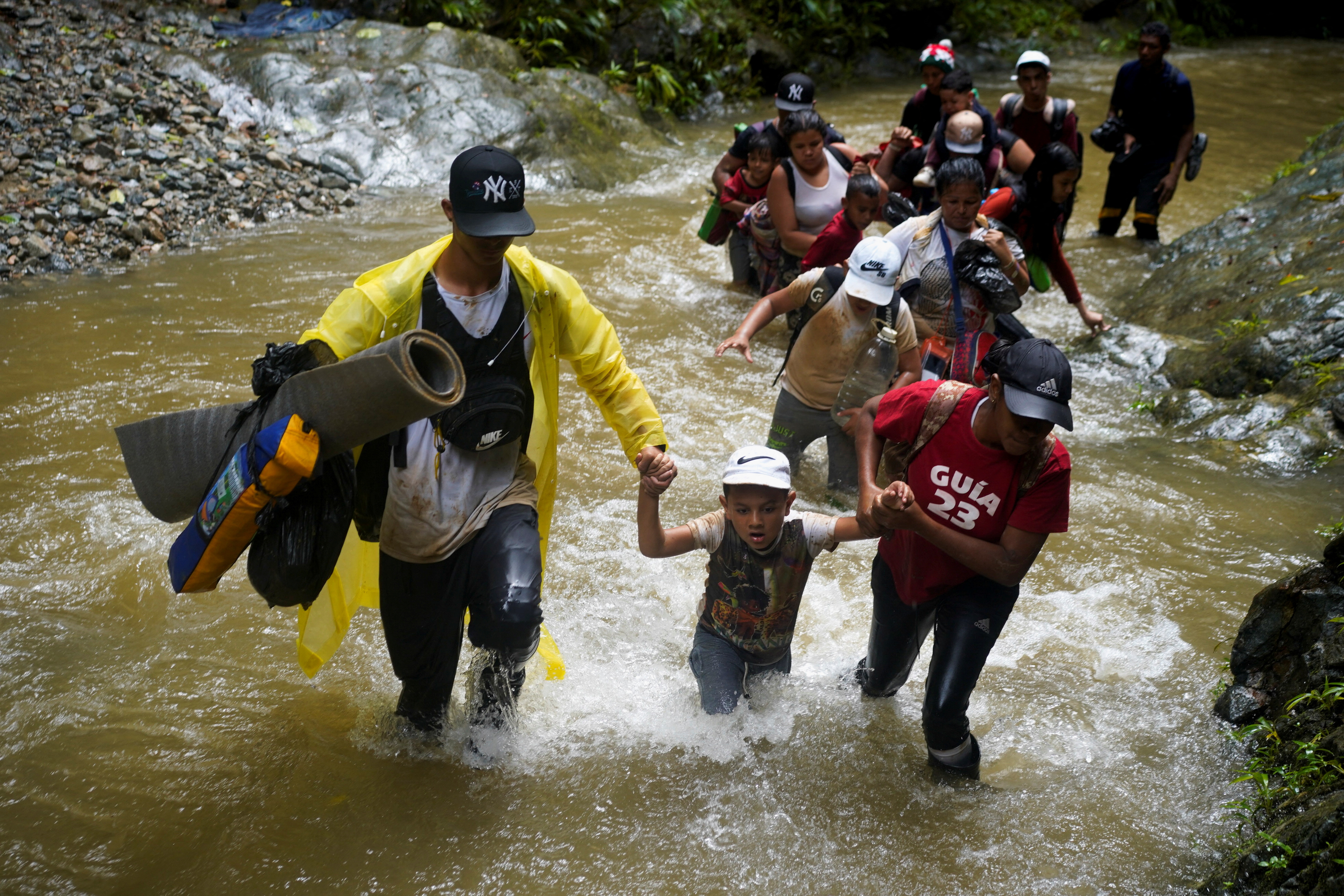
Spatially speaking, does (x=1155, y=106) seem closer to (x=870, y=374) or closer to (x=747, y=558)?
(x=870, y=374)

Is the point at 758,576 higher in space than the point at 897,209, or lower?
lower

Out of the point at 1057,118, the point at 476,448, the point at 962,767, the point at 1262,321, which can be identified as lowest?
the point at 962,767

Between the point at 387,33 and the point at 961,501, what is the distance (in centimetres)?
1071

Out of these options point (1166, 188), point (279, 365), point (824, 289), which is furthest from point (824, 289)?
point (1166, 188)

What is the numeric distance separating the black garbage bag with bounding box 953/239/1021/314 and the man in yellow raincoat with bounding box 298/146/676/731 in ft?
6.97

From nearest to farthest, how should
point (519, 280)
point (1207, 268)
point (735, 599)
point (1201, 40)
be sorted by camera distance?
1. point (519, 280)
2. point (735, 599)
3. point (1207, 268)
4. point (1201, 40)

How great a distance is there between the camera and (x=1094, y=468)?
6.22 metres

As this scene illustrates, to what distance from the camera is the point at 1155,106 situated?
9.08m

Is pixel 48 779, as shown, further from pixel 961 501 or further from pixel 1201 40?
pixel 1201 40

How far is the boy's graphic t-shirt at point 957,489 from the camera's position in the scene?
3229mm

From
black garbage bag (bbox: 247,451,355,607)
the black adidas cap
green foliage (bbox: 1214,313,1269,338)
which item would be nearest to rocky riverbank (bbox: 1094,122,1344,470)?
green foliage (bbox: 1214,313,1269,338)

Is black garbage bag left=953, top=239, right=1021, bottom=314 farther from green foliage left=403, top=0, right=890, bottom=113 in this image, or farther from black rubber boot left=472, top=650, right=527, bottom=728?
green foliage left=403, top=0, right=890, bottom=113

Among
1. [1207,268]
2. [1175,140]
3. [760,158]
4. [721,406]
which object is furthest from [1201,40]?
[721,406]

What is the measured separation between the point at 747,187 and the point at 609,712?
4.76 m
